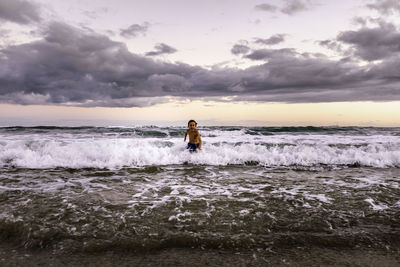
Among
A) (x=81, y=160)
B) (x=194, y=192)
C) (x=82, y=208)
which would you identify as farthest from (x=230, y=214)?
(x=81, y=160)

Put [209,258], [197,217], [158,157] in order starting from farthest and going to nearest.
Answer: [158,157] < [197,217] < [209,258]

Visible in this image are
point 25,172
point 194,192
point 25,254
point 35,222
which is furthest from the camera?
point 25,172

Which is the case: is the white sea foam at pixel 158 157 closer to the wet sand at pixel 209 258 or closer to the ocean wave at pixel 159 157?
the ocean wave at pixel 159 157

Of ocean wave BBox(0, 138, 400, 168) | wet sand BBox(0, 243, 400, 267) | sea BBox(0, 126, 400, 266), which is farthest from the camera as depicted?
ocean wave BBox(0, 138, 400, 168)

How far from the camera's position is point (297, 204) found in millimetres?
4098

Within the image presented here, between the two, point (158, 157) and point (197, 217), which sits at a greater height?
point (158, 157)

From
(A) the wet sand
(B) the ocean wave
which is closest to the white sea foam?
(B) the ocean wave

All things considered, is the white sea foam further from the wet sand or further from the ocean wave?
the wet sand

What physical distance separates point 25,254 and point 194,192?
9.36ft

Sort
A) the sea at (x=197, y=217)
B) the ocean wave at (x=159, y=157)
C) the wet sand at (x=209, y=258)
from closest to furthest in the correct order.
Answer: the wet sand at (x=209, y=258) < the sea at (x=197, y=217) < the ocean wave at (x=159, y=157)

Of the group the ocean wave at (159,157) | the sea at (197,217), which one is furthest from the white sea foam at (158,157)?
the sea at (197,217)

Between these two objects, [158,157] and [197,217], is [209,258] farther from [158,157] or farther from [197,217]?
[158,157]

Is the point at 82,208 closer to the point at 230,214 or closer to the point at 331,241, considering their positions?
the point at 230,214

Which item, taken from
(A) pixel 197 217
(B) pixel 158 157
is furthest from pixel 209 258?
(B) pixel 158 157
